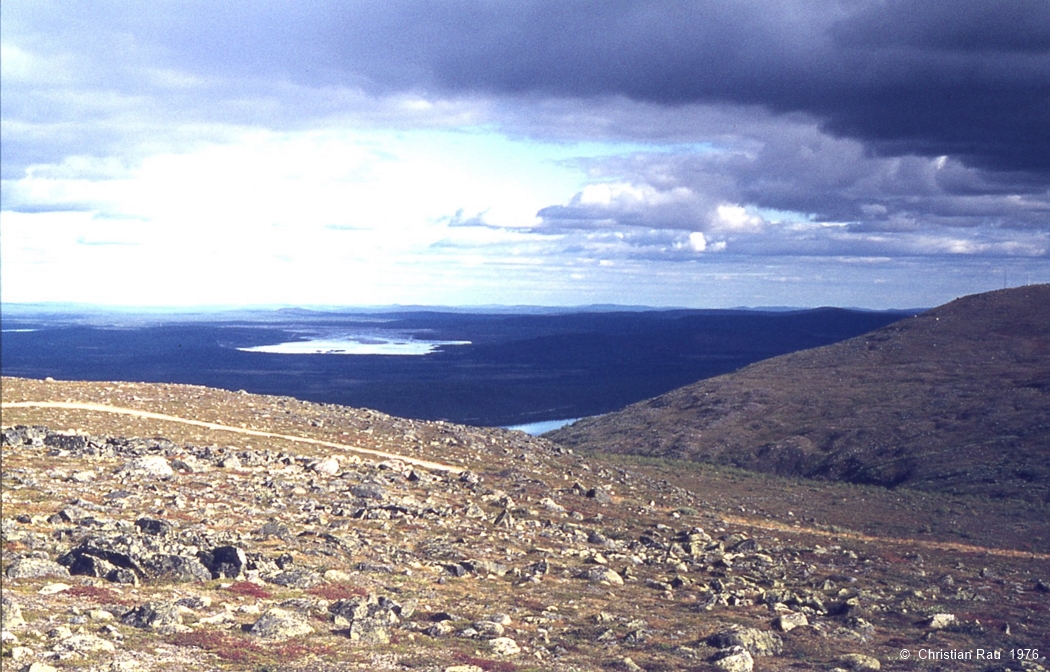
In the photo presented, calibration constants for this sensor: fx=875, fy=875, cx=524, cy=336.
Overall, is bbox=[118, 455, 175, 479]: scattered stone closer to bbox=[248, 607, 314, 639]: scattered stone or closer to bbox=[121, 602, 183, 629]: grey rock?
bbox=[121, 602, 183, 629]: grey rock

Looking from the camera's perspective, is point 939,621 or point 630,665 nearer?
point 630,665

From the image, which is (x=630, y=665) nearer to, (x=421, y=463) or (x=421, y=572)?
(x=421, y=572)

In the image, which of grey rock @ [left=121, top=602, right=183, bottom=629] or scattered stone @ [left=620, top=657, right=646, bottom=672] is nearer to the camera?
grey rock @ [left=121, top=602, right=183, bottom=629]

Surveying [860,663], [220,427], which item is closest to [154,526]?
[860,663]

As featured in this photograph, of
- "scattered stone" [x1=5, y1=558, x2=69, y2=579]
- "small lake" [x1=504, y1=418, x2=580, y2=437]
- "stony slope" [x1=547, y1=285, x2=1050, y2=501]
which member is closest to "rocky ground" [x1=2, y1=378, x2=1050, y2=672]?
"scattered stone" [x1=5, y1=558, x2=69, y2=579]

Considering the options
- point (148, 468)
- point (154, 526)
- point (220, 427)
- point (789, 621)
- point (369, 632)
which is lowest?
point (789, 621)

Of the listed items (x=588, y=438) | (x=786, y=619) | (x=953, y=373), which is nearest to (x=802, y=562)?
(x=786, y=619)
